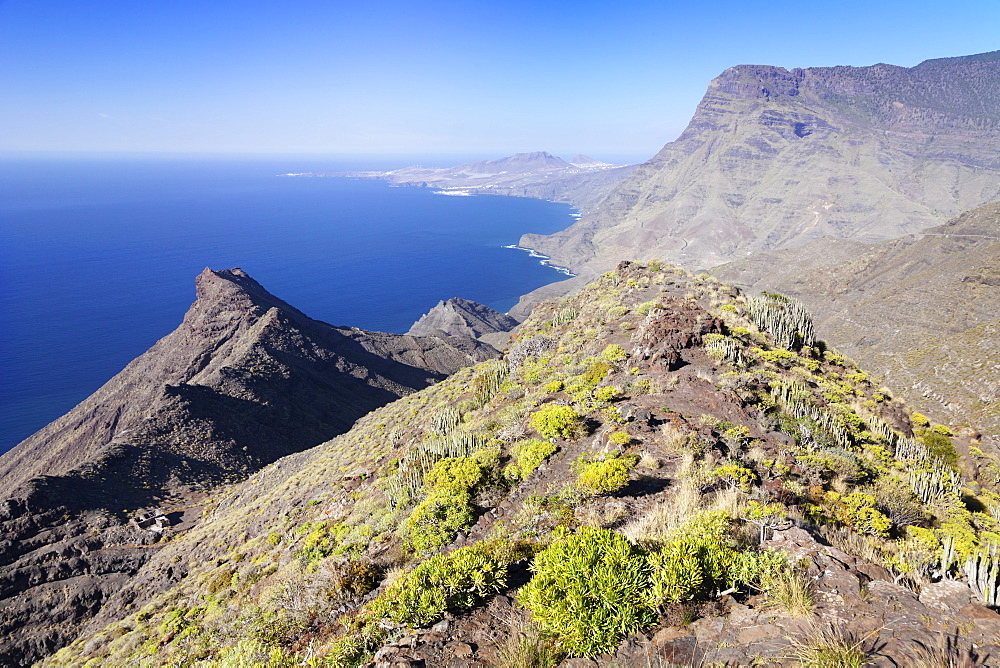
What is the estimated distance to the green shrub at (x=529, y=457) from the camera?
12.5 meters

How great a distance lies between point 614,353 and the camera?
67.2ft

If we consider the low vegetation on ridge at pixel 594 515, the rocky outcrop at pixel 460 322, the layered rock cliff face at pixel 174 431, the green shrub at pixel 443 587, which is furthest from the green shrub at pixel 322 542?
the rocky outcrop at pixel 460 322

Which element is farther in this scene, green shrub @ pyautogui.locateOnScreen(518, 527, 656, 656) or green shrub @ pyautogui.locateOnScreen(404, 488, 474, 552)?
green shrub @ pyautogui.locateOnScreen(404, 488, 474, 552)

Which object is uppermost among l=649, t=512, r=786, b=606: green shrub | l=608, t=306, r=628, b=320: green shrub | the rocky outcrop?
l=608, t=306, r=628, b=320: green shrub

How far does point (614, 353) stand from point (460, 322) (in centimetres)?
11091

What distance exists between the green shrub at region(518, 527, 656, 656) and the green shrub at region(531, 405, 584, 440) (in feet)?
24.0

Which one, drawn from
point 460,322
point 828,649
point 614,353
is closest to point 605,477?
point 828,649

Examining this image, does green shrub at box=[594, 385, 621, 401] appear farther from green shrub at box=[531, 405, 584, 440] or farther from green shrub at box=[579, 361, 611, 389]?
green shrub at box=[531, 405, 584, 440]

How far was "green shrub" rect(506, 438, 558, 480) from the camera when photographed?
1251cm

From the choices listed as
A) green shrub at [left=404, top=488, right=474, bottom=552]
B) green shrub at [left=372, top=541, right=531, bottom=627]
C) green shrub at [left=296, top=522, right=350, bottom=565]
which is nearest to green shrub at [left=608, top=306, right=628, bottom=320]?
green shrub at [left=404, top=488, right=474, bottom=552]

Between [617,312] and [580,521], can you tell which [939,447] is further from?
[580,521]

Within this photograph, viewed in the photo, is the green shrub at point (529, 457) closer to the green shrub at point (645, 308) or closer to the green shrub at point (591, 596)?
the green shrub at point (591, 596)

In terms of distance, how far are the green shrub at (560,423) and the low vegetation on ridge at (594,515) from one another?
0.08 metres

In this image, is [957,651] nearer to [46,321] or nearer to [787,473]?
[787,473]
